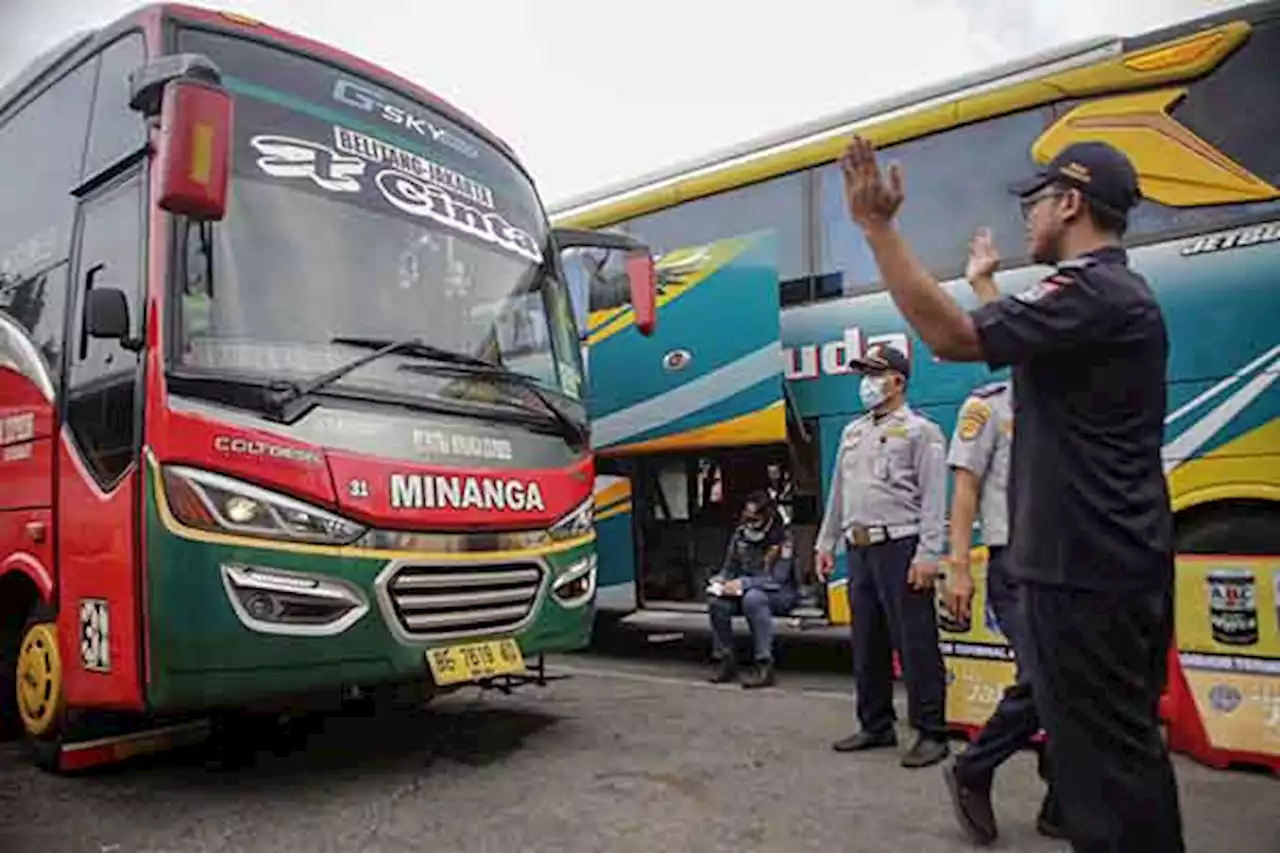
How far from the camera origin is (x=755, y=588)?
21.4 feet

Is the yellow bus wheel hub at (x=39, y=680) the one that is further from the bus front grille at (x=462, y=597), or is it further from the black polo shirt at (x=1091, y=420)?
the black polo shirt at (x=1091, y=420)

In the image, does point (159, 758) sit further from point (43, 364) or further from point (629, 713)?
point (629, 713)

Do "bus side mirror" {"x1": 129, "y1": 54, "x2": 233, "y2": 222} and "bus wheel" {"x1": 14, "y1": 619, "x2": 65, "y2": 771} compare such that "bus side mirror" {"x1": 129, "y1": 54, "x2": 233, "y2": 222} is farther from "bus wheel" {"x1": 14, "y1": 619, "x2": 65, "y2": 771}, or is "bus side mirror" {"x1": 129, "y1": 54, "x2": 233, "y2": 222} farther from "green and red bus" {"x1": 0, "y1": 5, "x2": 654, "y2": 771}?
"bus wheel" {"x1": 14, "y1": 619, "x2": 65, "y2": 771}

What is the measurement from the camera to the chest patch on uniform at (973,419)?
3.97 meters

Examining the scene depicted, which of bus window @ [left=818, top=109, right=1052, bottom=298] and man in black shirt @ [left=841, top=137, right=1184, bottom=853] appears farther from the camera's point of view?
bus window @ [left=818, top=109, right=1052, bottom=298]

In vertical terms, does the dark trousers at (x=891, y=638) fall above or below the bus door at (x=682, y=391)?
below

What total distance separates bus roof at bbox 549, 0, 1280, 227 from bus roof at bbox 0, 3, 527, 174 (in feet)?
7.84

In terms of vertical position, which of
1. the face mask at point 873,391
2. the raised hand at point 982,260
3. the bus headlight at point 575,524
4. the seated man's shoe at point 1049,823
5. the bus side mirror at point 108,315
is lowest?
the seated man's shoe at point 1049,823

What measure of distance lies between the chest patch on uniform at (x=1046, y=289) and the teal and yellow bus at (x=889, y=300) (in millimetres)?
2898

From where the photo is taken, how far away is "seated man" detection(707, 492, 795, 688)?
644cm

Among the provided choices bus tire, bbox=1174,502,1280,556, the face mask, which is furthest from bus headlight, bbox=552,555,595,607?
bus tire, bbox=1174,502,1280,556

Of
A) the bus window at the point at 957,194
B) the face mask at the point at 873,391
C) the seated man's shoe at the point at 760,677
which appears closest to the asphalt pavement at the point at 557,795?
the seated man's shoe at the point at 760,677

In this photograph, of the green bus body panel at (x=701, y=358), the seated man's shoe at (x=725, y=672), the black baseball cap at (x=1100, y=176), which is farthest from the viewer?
the green bus body panel at (x=701, y=358)

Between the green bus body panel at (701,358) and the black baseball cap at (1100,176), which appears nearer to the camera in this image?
the black baseball cap at (1100,176)
